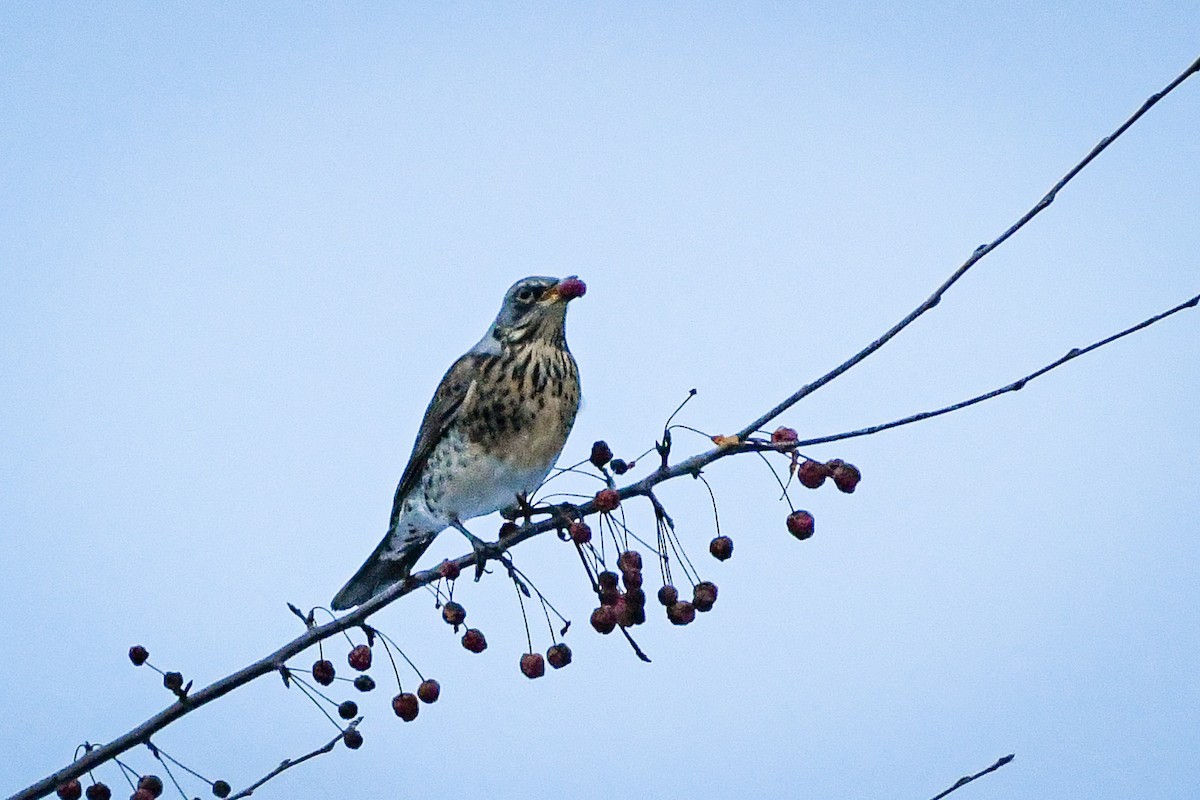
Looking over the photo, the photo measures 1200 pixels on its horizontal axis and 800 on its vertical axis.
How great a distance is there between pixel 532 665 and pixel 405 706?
9.2 inches

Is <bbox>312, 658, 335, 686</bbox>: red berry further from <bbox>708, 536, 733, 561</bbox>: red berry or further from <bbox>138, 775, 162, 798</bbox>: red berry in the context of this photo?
<bbox>708, 536, 733, 561</bbox>: red berry

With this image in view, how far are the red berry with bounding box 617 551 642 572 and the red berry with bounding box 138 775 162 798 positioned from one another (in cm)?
82

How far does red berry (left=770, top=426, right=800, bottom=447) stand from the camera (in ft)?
5.16

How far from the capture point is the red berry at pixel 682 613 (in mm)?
1735

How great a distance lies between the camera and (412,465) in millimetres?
2852

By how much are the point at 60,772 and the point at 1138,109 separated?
60.2 inches

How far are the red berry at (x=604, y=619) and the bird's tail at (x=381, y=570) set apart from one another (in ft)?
4.05

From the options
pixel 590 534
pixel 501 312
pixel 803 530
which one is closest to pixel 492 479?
pixel 501 312

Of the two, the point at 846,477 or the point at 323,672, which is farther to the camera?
the point at 323,672

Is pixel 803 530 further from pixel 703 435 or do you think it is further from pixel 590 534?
pixel 590 534

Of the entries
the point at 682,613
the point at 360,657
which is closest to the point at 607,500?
the point at 682,613

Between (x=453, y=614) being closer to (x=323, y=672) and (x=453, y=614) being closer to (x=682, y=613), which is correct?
(x=323, y=672)

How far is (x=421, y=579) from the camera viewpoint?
1.79m

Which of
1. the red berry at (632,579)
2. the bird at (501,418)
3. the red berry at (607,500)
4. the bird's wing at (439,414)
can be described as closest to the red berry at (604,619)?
the red berry at (632,579)
